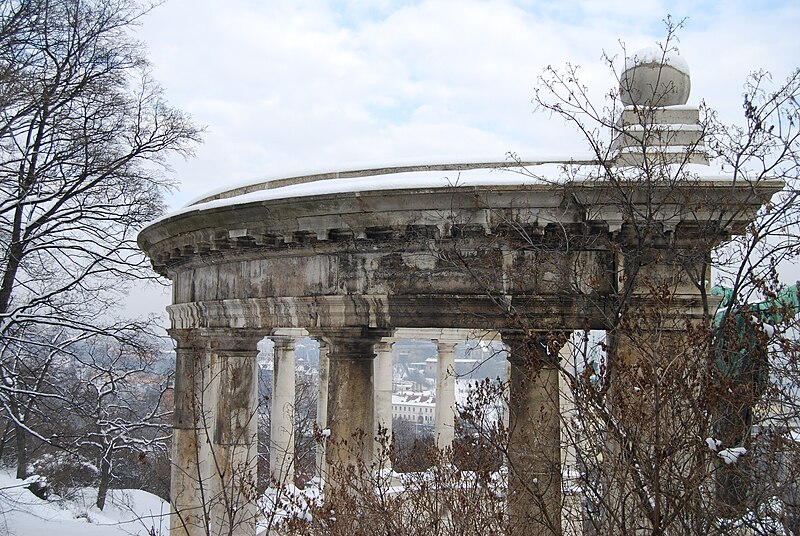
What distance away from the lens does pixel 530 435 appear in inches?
581

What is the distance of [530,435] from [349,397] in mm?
4088

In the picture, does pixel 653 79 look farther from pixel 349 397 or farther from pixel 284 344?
pixel 284 344

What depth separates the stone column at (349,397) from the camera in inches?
642

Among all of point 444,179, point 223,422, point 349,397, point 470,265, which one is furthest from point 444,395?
point 444,179

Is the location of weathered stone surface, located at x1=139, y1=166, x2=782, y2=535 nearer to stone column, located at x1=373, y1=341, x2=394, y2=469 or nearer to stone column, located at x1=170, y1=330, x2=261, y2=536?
stone column, located at x1=170, y1=330, x2=261, y2=536

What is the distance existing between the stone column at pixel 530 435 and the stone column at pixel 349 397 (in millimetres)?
3050

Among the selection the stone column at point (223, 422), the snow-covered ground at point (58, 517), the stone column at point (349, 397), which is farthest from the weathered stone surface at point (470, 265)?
the snow-covered ground at point (58, 517)

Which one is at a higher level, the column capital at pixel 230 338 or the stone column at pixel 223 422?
the column capital at pixel 230 338

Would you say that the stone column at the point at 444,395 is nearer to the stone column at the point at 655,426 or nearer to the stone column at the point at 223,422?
the stone column at the point at 223,422

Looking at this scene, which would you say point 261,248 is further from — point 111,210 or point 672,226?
point 111,210

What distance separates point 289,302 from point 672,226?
8.12 meters

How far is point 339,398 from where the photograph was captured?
16.6m

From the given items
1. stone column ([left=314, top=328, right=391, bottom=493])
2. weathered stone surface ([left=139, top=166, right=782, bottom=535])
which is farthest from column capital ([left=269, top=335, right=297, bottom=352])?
stone column ([left=314, top=328, right=391, bottom=493])

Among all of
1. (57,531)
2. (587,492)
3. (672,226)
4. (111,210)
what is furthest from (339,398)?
(57,531)
